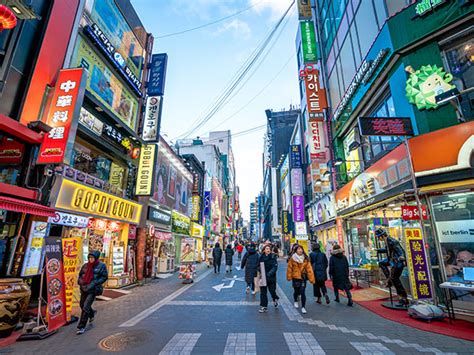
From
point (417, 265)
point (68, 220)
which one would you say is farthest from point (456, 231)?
point (68, 220)

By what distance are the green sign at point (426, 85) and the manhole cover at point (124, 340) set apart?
1060 centimetres

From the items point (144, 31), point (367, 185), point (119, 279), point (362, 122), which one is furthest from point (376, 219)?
point (144, 31)

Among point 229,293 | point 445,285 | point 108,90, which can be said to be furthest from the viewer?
point 108,90

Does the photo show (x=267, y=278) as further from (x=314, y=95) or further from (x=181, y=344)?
(x=314, y=95)

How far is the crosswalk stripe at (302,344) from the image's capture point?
4.33 m

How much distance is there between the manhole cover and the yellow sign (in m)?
5.47

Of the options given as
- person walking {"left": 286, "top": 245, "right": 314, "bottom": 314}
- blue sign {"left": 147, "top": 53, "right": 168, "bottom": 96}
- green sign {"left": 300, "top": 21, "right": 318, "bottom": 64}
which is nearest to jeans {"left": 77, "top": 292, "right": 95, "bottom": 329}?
person walking {"left": 286, "top": 245, "right": 314, "bottom": 314}

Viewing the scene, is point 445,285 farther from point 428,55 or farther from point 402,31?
point 402,31

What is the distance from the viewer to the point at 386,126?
841 cm

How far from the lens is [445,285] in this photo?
19.9 ft

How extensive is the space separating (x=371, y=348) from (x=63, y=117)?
10.9m

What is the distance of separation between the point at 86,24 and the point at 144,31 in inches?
276

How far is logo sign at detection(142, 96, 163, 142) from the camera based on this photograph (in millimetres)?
15094

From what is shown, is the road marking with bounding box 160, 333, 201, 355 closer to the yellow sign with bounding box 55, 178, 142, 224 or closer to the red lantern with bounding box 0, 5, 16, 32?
the yellow sign with bounding box 55, 178, 142, 224
